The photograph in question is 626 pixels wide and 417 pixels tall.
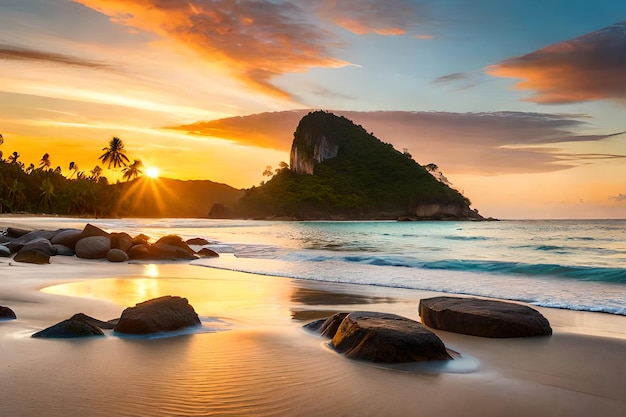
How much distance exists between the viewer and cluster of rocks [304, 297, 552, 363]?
5.22 metres

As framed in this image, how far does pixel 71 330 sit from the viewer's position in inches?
227

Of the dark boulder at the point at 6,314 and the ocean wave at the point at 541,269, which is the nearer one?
the dark boulder at the point at 6,314

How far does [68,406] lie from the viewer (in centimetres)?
361

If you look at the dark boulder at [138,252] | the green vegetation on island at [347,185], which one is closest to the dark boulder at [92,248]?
the dark boulder at [138,252]

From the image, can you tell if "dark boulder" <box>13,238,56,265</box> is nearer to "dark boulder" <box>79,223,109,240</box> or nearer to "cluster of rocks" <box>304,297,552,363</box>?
"dark boulder" <box>79,223,109,240</box>

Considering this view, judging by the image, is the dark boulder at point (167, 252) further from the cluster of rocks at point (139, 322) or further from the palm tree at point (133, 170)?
the palm tree at point (133, 170)

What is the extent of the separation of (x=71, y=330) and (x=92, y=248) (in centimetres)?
1314

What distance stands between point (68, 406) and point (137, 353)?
5.31ft

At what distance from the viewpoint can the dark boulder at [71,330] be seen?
572 centimetres

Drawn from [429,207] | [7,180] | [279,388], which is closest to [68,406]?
[279,388]

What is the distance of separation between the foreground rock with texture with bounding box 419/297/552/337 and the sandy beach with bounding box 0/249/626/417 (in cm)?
22

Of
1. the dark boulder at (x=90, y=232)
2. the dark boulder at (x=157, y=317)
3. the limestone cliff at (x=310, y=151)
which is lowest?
the dark boulder at (x=157, y=317)

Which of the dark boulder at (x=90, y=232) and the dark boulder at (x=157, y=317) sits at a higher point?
the dark boulder at (x=90, y=232)

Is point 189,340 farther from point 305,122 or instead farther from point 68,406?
point 305,122
